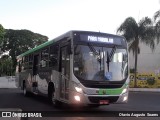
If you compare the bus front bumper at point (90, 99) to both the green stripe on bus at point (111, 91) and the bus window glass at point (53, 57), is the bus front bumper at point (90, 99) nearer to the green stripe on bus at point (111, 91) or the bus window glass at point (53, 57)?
the green stripe on bus at point (111, 91)

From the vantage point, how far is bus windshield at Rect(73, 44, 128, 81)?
1323 cm

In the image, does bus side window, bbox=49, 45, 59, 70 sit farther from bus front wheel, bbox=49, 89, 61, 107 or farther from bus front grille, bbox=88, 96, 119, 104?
bus front grille, bbox=88, 96, 119, 104

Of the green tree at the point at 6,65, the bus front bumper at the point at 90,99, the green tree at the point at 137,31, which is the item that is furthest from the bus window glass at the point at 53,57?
the green tree at the point at 6,65

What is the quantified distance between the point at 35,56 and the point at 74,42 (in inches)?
252

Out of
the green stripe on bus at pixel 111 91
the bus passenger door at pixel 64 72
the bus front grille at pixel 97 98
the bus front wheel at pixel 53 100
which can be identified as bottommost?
the bus front wheel at pixel 53 100

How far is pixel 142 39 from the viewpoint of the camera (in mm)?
42625

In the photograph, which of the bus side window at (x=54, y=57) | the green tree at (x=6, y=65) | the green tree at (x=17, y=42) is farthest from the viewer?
the green tree at (x=17, y=42)

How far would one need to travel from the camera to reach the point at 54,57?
51.0ft

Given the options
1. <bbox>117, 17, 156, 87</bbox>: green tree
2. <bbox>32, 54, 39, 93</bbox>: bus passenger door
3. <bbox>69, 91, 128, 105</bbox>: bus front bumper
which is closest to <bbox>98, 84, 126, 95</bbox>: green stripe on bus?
<bbox>69, 91, 128, 105</bbox>: bus front bumper

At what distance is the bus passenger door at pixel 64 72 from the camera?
540 inches

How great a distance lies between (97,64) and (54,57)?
9.30ft

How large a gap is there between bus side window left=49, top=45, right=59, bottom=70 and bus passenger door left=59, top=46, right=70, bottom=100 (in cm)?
62

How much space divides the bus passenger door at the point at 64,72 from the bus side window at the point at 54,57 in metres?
0.62

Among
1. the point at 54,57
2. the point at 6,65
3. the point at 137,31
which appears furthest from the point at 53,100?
the point at 6,65
